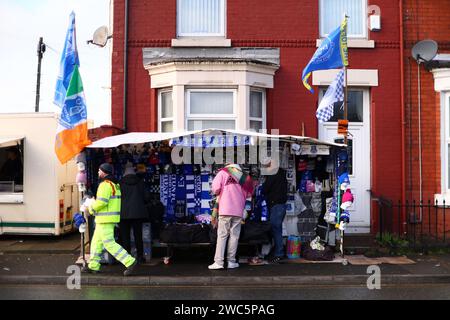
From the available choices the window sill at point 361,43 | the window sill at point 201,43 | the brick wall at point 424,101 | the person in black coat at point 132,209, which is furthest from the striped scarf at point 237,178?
the brick wall at point 424,101

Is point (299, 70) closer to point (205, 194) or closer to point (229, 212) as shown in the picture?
point (205, 194)

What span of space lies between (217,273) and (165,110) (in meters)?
4.57

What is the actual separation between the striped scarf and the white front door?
322cm

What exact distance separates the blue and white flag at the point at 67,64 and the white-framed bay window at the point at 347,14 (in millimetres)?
5717

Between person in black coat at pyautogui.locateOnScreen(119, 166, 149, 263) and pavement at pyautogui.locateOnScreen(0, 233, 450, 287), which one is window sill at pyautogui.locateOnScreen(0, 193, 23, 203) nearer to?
pavement at pyautogui.locateOnScreen(0, 233, 450, 287)

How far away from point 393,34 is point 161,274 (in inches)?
295

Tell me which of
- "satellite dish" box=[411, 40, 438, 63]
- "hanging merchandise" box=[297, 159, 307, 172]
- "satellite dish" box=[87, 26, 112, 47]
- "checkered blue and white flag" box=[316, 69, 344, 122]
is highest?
"satellite dish" box=[87, 26, 112, 47]

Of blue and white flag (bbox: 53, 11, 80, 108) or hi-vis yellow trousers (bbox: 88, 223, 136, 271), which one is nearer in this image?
hi-vis yellow trousers (bbox: 88, 223, 136, 271)

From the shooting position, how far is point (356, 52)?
40.1ft

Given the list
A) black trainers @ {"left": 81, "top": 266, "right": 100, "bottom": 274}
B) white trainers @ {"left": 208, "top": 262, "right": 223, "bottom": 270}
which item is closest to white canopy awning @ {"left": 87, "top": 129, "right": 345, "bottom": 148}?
black trainers @ {"left": 81, "top": 266, "right": 100, "bottom": 274}

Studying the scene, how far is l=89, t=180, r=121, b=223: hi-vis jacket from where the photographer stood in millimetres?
8711

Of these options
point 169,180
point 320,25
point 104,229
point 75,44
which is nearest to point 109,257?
point 104,229

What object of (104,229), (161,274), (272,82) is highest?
(272,82)

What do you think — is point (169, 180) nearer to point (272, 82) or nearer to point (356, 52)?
point (272, 82)
